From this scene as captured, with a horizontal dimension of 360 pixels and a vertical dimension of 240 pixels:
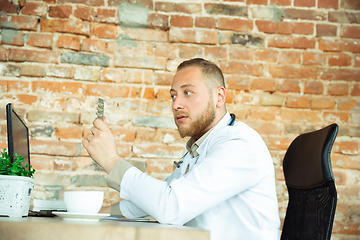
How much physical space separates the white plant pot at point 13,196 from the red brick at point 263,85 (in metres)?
1.55

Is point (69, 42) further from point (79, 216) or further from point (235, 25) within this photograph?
point (79, 216)

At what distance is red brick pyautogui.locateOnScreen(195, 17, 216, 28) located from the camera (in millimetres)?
2121

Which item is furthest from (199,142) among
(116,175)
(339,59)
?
(339,59)

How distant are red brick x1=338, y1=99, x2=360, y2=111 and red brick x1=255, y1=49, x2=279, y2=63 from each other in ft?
1.59

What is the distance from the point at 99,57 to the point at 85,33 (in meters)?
0.17

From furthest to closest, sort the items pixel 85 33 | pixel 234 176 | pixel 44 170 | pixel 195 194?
1. pixel 85 33
2. pixel 44 170
3. pixel 234 176
4. pixel 195 194

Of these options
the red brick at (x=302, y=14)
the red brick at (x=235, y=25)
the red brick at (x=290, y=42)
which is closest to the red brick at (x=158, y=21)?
the red brick at (x=235, y=25)

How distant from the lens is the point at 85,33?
2076mm

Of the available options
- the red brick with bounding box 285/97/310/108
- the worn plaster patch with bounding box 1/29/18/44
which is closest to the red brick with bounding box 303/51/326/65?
the red brick with bounding box 285/97/310/108

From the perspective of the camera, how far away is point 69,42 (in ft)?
6.74

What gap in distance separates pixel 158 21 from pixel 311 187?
1375 mm

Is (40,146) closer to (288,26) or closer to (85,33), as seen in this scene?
(85,33)

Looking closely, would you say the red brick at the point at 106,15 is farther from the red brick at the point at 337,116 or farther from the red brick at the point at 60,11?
the red brick at the point at 337,116

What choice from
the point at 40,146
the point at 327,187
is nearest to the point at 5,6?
the point at 40,146
